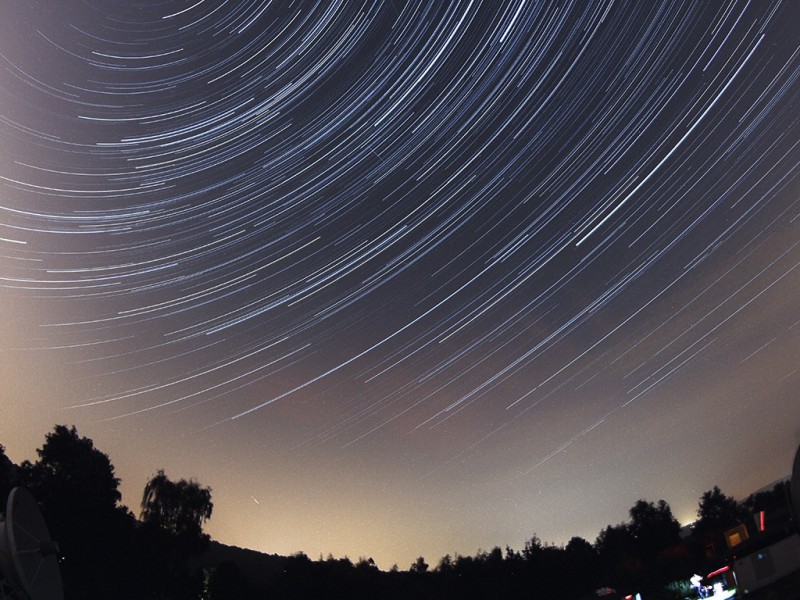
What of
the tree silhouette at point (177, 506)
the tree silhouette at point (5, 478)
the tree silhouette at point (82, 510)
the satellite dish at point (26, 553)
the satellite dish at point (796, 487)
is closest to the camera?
the satellite dish at point (26, 553)

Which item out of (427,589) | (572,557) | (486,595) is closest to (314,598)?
(427,589)

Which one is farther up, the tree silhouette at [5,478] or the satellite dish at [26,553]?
the tree silhouette at [5,478]

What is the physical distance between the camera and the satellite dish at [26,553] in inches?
386

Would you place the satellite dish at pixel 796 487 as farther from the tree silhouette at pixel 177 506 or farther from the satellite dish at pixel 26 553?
the tree silhouette at pixel 177 506

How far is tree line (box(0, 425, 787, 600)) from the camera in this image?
107 feet

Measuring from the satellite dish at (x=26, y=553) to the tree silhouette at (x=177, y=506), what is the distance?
99.9ft

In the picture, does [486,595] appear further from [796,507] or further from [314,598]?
[796,507]

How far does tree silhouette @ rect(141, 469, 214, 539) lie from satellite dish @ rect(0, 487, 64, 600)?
99.9 feet

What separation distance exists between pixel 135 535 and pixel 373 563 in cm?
2678

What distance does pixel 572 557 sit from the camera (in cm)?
5866

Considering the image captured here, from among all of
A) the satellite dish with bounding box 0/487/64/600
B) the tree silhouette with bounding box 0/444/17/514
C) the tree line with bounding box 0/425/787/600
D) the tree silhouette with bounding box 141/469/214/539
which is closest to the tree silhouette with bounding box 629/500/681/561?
the tree line with bounding box 0/425/787/600

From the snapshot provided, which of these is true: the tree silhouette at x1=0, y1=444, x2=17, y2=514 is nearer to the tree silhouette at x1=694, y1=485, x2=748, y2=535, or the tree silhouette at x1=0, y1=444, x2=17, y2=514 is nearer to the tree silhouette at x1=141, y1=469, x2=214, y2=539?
the tree silhouette at x1=141, y1=469, x2=214, y2=539

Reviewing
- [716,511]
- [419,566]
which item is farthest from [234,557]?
[716,511]

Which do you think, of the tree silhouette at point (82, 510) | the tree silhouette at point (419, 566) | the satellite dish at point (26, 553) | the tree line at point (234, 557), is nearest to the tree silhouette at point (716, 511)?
the tree line at point (234, 557)
